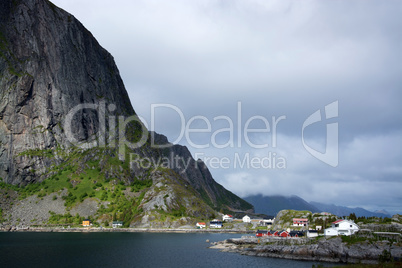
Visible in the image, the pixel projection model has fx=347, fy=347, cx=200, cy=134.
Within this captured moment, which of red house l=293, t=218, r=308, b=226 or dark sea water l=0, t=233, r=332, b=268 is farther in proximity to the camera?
red house l=293, t=218, r=308, b=226

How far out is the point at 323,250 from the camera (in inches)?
4318

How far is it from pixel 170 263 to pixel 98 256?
81.1 feet

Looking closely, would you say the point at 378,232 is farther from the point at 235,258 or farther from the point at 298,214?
the point at 298,214

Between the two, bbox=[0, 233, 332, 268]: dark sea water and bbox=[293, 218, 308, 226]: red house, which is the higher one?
bbox=[293, 218, 308, 226]: red house

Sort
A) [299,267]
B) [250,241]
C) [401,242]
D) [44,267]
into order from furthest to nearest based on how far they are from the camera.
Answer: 1. [250,241]
2. [401,242]
3. [299,267]
4. [44,267]

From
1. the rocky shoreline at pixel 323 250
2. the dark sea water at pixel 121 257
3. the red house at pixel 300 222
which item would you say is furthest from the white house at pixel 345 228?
the red house at pixel 300 222

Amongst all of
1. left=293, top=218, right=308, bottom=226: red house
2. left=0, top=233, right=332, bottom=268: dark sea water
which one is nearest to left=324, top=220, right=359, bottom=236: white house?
left=0, top=233, right=332, bottom=268: dark sea water

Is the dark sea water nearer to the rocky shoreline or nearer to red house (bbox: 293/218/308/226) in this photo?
the rocky shoreline

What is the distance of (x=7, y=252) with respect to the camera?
365 ft

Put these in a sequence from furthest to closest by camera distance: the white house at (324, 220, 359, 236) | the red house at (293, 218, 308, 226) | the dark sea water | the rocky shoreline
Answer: the red house at (293, 218, 308, 226) < the white house at (324, 220, 359, 236) < the rocky shoreline < the dark sea water

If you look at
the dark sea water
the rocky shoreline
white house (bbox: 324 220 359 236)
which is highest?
white house (bbox: 324 220 359 236)

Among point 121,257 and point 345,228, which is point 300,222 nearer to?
point 345,228

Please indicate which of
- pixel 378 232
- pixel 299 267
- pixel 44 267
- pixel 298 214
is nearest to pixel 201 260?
pixel 299 267

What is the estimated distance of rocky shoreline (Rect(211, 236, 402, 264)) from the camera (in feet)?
329
